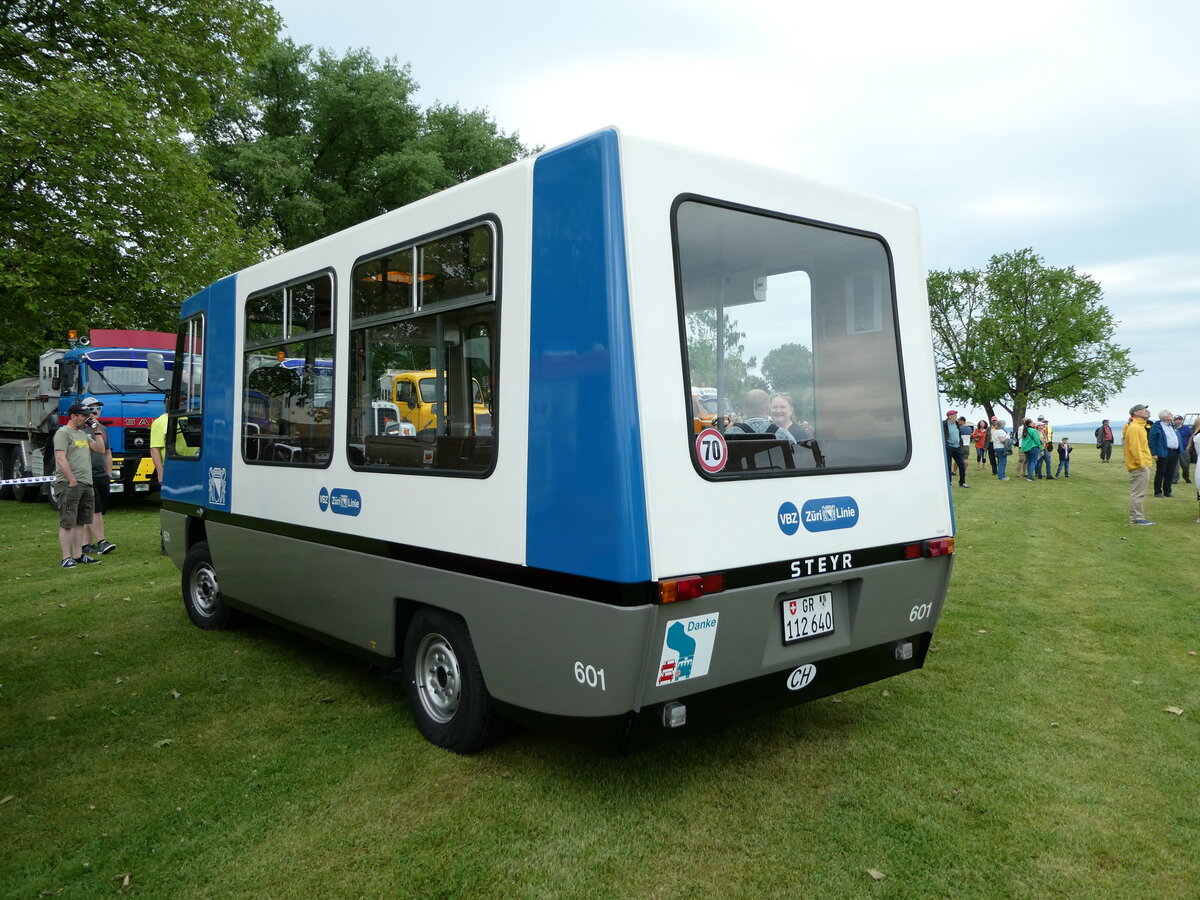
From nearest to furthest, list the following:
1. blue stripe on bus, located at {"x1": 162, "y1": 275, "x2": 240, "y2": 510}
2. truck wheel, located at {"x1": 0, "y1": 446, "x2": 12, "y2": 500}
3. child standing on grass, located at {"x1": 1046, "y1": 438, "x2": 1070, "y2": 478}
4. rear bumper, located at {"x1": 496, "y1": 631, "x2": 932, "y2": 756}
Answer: rear bumper, located at {"x1": 496, "y1": 631, "x2": 932, "y2": 756}, blue stripe on bus, located at {"x1": 162, "y1": 275, "x2": 240, "y2": 510}, truck wheel, located at {"x1": 0, "y1": 446, "x2": 12, "y2": 500}, child standing on grass, located at {"x1": 1046, "y1": 438, "x2": 1070, "y2": 478}

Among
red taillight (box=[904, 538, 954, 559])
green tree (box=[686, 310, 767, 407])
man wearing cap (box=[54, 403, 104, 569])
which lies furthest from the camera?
man wearing cap (box=[54, 403, 104, 569])

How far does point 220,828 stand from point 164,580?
607 centimetres

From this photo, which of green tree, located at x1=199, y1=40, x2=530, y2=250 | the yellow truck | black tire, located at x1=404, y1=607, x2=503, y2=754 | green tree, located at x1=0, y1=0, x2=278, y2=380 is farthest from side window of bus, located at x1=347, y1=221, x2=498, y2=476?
green tree, located at x1=199, y1=40, x2=530, y2=250

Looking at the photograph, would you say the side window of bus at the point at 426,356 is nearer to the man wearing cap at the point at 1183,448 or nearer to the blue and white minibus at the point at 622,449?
the blue and white minibus at the point at 622,449

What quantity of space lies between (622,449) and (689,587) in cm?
59

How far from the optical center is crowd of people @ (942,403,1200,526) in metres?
12.8

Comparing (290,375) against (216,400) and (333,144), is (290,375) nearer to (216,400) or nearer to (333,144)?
(216,400)

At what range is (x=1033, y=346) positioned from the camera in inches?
2120

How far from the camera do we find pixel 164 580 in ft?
29.4

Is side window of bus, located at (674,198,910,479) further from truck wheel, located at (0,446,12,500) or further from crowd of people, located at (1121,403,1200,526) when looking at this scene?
truck wheel, located at (0,446,12,500)

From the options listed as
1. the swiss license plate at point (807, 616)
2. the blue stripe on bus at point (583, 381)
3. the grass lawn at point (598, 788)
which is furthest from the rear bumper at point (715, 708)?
the blue stripe on bus at point (583, 381)

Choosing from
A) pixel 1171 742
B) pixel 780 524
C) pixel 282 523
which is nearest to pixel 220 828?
pixel 282 523

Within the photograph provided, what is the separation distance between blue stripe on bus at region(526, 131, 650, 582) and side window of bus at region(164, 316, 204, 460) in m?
4.07

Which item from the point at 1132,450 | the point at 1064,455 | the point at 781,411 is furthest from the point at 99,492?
the point at 1064,455
